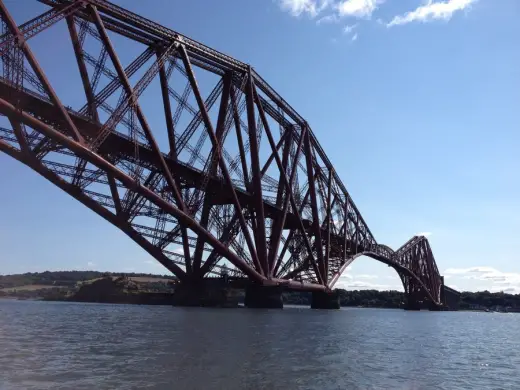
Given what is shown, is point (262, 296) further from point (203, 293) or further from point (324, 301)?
point (324, 301)

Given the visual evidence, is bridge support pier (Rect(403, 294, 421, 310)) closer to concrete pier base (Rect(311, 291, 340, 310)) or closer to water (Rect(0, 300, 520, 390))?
concrete pier base (Rect(311, 291, 340, 310))

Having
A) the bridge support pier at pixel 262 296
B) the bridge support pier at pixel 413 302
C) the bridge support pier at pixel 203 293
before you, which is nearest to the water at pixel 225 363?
the bridge support pier at pixel 203 293

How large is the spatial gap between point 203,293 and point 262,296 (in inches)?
309

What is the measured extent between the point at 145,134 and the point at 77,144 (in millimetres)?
8041

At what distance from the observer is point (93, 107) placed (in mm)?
44688

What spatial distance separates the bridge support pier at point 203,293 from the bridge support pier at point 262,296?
9.76ft

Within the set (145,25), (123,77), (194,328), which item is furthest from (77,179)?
(194,328)

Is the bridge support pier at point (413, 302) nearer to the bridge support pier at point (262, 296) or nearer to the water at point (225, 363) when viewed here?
the bridge support pier at point (262, 296)

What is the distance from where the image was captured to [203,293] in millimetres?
69000

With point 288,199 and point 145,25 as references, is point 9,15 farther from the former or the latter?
point 288,199

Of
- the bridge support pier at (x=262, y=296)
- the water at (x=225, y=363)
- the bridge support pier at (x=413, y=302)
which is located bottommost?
the water at (x=225, y=363)

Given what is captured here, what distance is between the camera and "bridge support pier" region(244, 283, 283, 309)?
68.8 meters

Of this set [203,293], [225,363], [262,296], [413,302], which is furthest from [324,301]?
[225,363]

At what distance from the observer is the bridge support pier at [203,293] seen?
2699 inches
